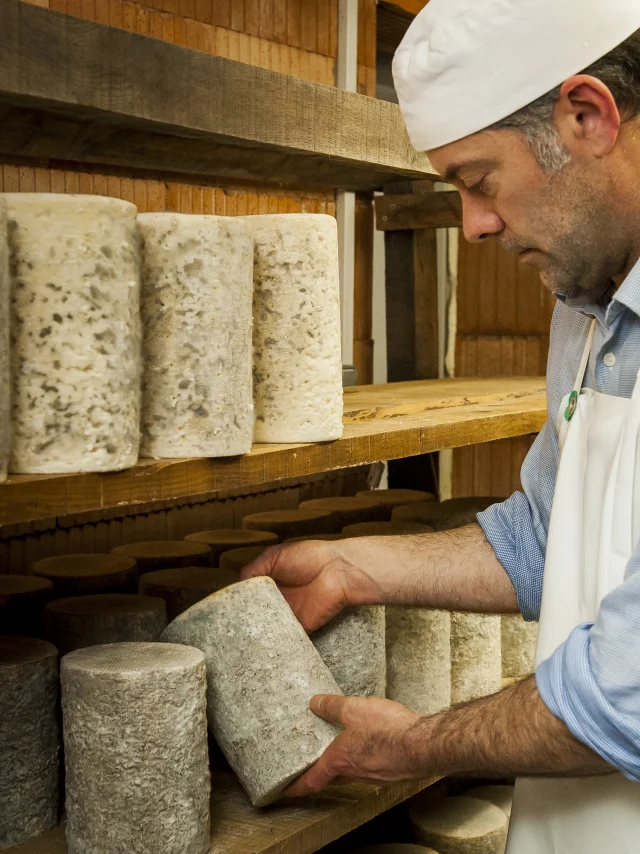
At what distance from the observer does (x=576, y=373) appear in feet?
5.31

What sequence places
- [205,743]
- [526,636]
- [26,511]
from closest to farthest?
[26,511] < [205,743] < [526,636]

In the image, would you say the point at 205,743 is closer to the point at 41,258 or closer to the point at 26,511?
the point at 26,511

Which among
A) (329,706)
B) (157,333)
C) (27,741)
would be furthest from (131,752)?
(157,333)

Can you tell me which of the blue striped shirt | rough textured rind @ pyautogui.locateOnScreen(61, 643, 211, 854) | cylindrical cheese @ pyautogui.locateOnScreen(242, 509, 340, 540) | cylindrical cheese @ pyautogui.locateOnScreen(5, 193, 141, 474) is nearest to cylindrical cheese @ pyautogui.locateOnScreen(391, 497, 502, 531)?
cylindrical cheese @ pyautogui.locateOnScreen(242, 509, 340, 540)

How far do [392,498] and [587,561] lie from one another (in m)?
0.97

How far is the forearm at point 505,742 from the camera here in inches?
48.6

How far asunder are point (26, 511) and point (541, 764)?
2.29 feet

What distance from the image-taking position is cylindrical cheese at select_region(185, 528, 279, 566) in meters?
1.97

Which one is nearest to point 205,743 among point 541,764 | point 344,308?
point 541,764

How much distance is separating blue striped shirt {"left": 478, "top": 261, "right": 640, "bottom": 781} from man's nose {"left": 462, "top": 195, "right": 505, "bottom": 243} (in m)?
0.19

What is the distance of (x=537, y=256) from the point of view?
4.58ft

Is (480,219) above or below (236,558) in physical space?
above

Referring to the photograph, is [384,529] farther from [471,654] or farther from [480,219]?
[480,219]

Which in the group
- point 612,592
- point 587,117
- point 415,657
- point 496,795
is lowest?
point 496,795
